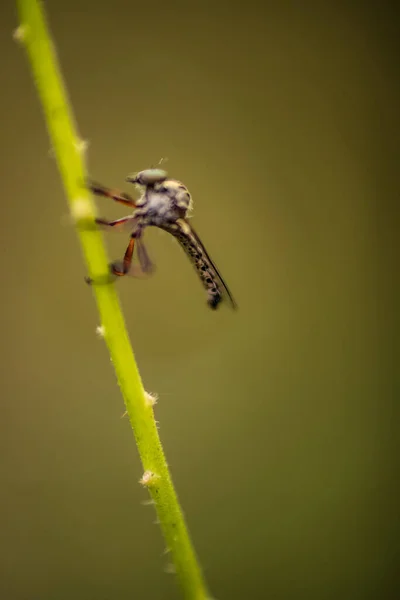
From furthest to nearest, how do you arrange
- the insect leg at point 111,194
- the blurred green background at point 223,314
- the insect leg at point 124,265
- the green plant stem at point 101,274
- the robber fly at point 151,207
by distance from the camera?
the blurred green background at point 223,314
the robber fly at point 151,207
the insect leg at point 111,194
the insect leg at point 124,265
the green plant stem at point 101,274

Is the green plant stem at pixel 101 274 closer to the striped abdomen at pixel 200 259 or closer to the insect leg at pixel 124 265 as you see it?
the insect leg at pixel 124 265

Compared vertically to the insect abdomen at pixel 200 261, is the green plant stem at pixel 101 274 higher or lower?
lower

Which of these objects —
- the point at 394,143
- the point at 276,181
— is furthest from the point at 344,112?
the point at 276,181

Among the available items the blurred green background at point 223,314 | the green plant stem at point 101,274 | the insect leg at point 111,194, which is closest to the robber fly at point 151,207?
the insect leg at point 111,194

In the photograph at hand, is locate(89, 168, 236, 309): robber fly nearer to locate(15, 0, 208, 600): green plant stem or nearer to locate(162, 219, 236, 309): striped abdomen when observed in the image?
locate(162, 219, 236, 309): striped abdomen

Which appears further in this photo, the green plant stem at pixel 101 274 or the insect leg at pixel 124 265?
the insect leg at pixel 124 265

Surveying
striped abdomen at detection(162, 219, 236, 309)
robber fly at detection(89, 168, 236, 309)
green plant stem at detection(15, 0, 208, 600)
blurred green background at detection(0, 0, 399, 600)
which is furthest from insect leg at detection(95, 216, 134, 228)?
blurred green background at detection(0, 0, 399, 600)

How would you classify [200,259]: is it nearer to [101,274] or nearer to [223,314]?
[101,274]

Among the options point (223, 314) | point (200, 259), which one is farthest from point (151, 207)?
point (223, 314)
